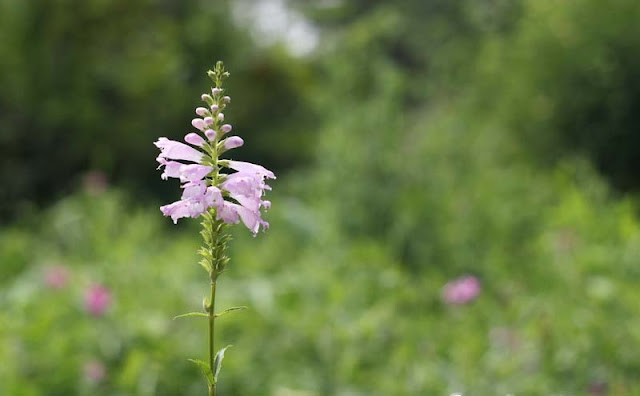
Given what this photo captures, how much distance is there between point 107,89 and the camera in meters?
8.35

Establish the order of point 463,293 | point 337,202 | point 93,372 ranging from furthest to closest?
point 337,202 < point 463,293 < point 93,372

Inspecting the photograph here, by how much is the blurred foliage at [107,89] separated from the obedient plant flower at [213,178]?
7.06m

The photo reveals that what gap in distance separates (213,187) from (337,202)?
4384 millimetres

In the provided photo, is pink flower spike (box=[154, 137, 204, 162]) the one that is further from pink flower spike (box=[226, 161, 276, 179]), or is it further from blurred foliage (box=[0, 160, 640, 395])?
blurred foliage (box=[0, 160, 640, 395])

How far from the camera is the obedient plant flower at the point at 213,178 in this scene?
950mm

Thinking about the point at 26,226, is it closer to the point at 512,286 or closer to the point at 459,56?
the point at 512,286

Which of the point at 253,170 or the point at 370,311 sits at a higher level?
the point at 370,311

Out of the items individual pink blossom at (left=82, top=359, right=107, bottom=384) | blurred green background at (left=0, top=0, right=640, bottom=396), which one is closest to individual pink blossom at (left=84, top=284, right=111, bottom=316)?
blurred green background at (left=0, top=0, right=640, bottom=396)

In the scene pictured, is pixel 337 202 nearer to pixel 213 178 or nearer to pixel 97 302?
pixel 97 302

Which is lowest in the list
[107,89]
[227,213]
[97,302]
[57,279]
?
[227,213]

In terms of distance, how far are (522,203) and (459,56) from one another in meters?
3.88

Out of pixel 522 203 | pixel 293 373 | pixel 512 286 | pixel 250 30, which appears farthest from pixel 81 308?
pixel 250 30

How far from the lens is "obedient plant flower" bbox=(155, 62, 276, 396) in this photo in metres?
0.95

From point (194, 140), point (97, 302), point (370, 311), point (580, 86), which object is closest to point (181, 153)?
point (194, 140)
